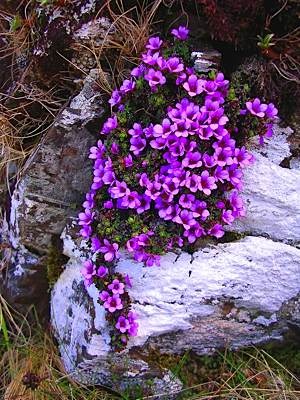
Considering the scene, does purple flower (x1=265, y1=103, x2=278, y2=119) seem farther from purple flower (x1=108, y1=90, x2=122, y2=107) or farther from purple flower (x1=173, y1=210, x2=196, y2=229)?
purple flower (x1=108, y1=90, x2=122, y2=107)

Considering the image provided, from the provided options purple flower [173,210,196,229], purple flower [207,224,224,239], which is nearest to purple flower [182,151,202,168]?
purple flower [173,210,196,229]

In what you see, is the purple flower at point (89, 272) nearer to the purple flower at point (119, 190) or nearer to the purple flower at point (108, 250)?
the purple flower at point (108, 250)

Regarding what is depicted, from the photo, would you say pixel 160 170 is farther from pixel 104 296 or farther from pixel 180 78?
pixel 104 296

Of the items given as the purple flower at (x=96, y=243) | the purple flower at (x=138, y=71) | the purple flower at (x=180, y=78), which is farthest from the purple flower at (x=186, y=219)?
the purple flower at (x=138, y=71)

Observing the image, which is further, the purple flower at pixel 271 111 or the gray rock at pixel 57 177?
the gray rock at pixel 57 177

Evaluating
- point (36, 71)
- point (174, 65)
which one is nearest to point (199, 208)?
point (174, 65)
